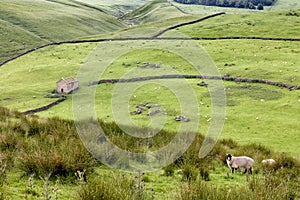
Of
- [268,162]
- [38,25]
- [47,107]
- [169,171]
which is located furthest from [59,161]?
[38,25]

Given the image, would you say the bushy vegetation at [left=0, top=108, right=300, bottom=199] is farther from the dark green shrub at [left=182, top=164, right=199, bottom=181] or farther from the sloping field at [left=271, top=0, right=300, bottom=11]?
the sloping field at [left=271, top=0, right=300, bottom=11]

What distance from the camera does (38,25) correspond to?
270 ft

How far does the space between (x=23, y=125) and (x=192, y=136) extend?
19.4 feet

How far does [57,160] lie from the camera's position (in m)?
7.33

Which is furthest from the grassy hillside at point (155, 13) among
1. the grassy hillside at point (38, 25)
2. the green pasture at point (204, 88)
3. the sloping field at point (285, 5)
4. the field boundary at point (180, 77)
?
the field boundary at point (180, 77)

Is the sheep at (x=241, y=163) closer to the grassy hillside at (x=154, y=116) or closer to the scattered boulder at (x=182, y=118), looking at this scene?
the grassy hillside at (x=154, y=116)

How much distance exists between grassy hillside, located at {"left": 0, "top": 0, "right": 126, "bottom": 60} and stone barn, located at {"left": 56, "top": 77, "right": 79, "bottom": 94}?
97.2 ft

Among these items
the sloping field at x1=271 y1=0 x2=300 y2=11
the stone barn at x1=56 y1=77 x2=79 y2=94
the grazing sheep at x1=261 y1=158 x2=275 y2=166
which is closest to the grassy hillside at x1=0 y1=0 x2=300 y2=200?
the grazing sheep at x1=261 y1=158 x2=275 y2=166

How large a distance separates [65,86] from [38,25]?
5738 centimetres

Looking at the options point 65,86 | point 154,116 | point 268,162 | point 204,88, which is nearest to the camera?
point 268,162

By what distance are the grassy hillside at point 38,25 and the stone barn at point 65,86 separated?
29.6 m

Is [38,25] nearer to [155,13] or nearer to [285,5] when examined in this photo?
[155,13]

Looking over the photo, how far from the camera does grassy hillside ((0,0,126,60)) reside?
2643 inches

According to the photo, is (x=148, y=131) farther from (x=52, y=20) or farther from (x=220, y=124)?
(x=52, y=20)
